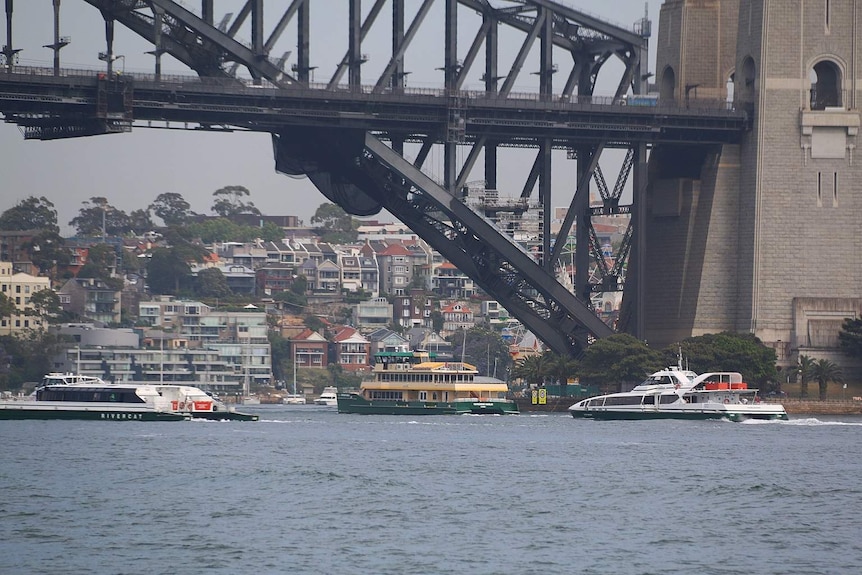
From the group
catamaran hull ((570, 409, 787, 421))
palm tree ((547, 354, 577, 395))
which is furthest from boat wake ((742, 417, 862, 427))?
palm tree ((547, 354, 577, 395))

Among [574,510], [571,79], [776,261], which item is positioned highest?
[571,79]

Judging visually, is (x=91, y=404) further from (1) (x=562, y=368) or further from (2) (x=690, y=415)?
(1) (x=562, y=368)

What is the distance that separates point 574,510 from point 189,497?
12.1 metres

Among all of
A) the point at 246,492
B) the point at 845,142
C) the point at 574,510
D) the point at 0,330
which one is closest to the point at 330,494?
the point at 246,492

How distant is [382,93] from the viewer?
4793 inches

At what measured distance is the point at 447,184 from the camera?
124750 mm

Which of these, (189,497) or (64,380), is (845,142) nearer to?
(64,380)

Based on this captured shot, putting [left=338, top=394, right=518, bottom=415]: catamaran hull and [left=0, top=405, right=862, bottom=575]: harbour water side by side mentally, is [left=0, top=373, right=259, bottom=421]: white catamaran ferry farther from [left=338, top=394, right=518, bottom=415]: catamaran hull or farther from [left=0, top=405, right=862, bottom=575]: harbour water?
[left=338, top=394, right=518, bottom=415]: catamaran hull

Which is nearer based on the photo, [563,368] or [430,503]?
[430,503]

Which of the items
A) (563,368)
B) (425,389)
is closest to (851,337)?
(563,368)

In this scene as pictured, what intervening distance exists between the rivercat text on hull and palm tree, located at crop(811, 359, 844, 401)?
455 inches

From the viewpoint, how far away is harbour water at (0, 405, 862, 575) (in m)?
53.6

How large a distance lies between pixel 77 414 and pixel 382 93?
26801 millimetres

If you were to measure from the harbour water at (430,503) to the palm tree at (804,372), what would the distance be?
26741 mm
